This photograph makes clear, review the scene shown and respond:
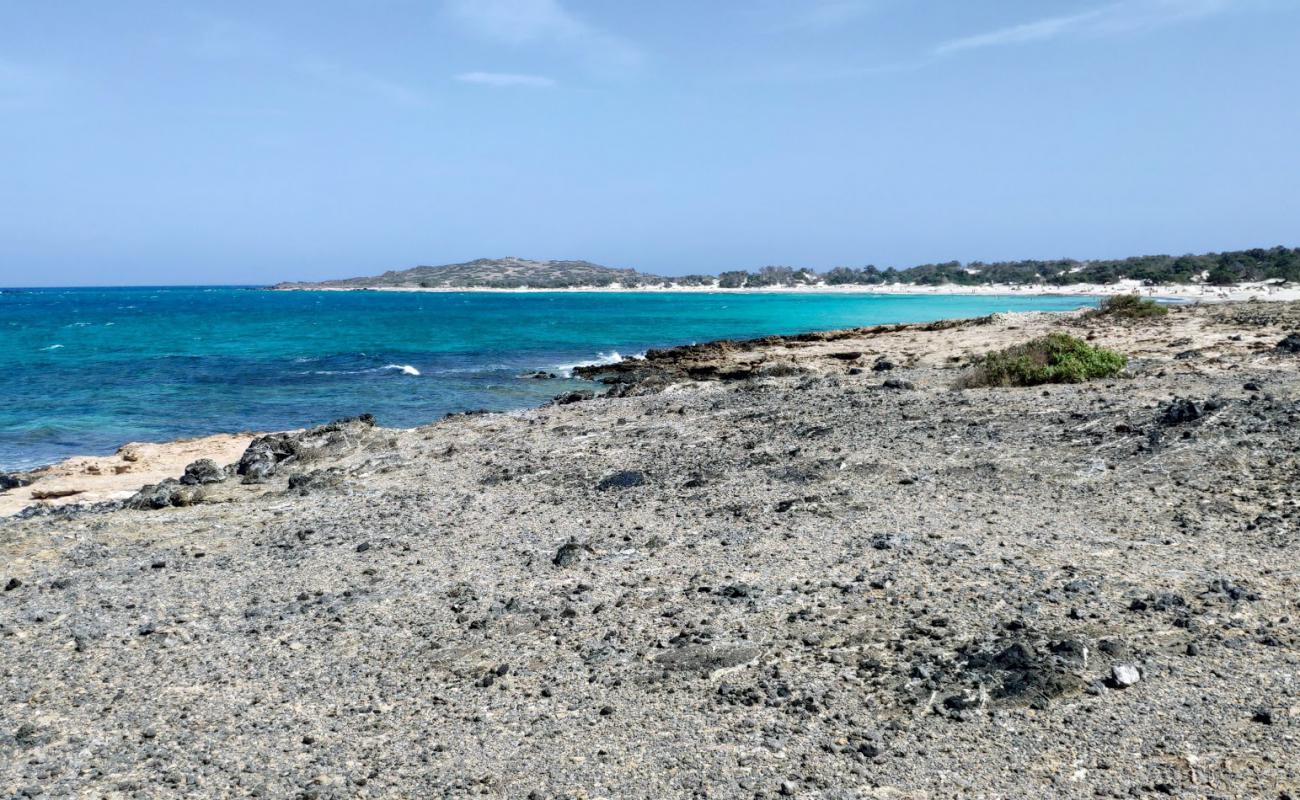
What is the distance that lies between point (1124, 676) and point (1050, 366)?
1152cm

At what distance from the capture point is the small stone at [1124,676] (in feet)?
18.3

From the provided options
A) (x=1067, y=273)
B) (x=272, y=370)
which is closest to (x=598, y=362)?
(x=272, y=370)

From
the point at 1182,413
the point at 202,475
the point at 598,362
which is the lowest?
the point at 598,362

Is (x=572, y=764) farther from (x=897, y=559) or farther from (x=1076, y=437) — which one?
(x=1076, y=437)

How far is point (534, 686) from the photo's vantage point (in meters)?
6.29

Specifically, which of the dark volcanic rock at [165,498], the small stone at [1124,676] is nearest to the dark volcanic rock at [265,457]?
the dark volcanic rock at [165,498]

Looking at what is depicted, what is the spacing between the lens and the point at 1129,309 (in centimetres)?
3142

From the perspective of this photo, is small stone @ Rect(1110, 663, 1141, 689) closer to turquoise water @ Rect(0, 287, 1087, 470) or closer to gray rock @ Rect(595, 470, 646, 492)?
gray rock @ Rect(595, 470, 646, 492)

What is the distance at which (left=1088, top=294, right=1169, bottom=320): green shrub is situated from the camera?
30562 mm

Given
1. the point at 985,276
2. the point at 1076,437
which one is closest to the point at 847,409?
the point at 1076,437

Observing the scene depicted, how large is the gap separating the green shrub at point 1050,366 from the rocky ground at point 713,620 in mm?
2368

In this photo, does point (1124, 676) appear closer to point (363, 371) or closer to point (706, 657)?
point (706, 657)

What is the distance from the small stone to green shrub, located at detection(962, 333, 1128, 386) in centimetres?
1108

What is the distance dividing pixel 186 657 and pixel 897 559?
5.75 meters
